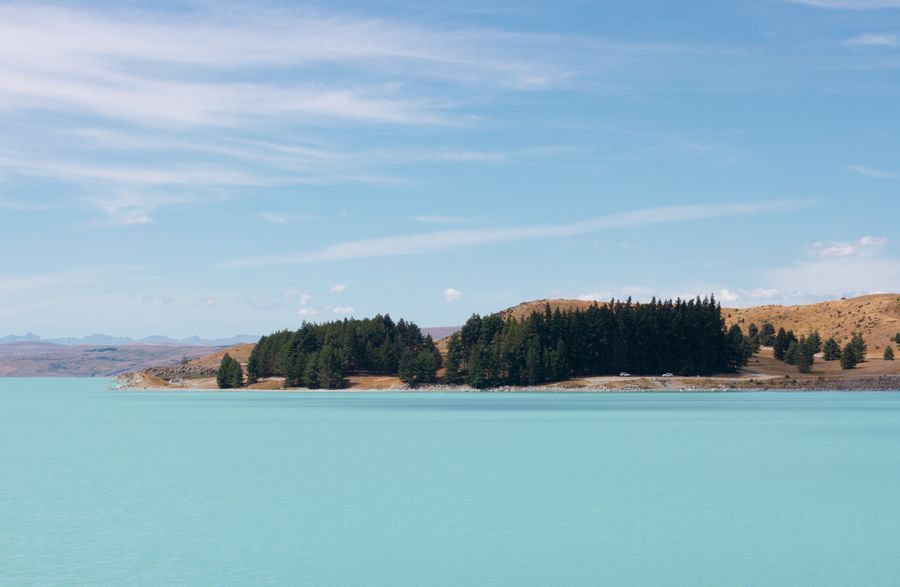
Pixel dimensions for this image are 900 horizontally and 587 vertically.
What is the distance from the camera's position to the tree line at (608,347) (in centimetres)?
18338

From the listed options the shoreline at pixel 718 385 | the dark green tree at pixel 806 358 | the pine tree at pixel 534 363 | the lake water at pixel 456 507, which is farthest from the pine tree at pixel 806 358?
the lake water at pixel 456 507

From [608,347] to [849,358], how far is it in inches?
1801

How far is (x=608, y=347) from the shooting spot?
7308 inches

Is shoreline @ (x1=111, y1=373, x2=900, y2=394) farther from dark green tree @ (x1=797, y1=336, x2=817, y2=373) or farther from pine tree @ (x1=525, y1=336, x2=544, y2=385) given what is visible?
dark green tree @ (x1=797, y1=336, x2=817, y2=373)

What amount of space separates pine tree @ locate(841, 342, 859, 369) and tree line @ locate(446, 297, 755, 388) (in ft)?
68.7

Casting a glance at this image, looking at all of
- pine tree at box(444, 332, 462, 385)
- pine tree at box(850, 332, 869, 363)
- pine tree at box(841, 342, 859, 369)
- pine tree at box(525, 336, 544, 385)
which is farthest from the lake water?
pine tree at box(850, 332, 869, 363)

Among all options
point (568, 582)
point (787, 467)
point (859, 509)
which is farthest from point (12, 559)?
point (787, 467)

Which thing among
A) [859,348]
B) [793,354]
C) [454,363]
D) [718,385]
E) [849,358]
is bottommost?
[718,385]

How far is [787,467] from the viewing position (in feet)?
188

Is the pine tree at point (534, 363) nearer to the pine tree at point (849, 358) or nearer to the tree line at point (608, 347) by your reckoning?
the tree line at point (608, 347)

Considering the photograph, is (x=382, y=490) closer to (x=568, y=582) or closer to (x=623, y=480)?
(x=623, y=480)

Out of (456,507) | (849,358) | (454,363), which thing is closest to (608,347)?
(454,363)

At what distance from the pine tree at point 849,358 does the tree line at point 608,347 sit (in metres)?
20.9

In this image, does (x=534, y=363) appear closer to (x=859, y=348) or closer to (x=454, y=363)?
(x=454, y=363)
